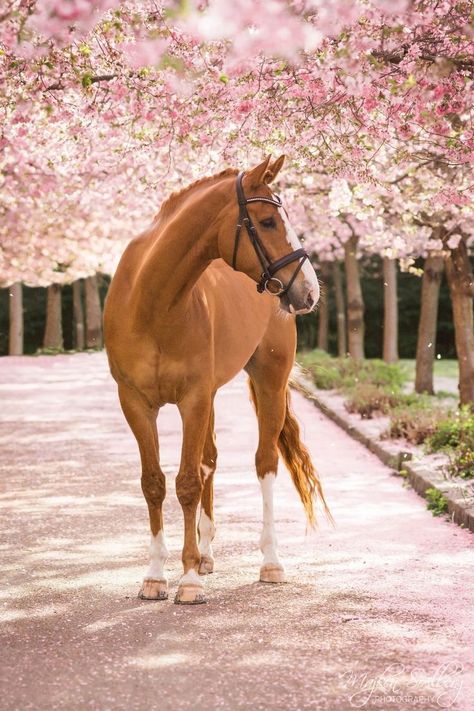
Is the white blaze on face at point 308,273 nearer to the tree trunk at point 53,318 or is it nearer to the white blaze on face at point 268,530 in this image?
the white blaze on face at point 268,530

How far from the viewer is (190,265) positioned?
641 cm

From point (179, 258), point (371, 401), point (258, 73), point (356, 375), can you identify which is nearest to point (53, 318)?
point (356, 375)

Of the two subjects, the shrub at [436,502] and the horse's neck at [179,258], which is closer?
the horse's neck at [179,258]

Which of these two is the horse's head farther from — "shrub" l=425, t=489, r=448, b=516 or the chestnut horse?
"shrub" l=425, t=489, r=448, b=516

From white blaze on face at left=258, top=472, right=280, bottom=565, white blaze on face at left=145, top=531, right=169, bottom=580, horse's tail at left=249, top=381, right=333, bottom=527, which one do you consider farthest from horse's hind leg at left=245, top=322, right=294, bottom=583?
white blaze on face at left=145, top=531, right=169, bottom=580

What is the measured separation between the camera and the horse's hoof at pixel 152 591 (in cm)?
645

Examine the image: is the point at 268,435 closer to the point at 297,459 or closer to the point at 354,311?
the point at 297,459

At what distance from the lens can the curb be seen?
8922 mm

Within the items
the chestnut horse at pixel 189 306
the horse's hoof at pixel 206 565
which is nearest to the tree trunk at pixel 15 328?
the horse's hoof at pixel 206 565

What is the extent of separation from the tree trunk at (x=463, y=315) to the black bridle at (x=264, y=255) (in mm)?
10966

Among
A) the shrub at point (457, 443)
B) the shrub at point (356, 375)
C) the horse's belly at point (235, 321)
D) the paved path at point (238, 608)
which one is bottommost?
the paved path at point (238, 608)

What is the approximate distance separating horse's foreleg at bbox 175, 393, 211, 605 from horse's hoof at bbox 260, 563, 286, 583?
1.55ft

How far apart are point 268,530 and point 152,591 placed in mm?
1065

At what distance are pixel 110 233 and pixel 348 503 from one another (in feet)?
116
